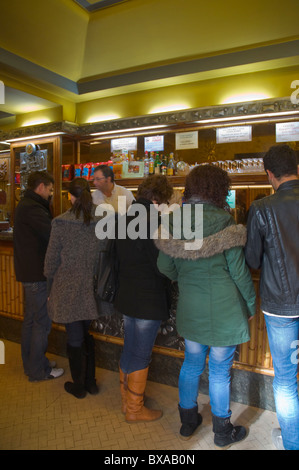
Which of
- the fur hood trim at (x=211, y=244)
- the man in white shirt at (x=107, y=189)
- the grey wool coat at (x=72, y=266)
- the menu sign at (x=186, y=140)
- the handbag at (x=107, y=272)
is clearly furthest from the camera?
the menu sign at (x=186, y=140)

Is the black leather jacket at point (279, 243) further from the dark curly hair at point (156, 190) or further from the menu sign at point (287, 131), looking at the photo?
the menu sign at point (287, 131)

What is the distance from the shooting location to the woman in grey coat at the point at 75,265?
2.38 metres

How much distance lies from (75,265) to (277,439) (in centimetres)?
171

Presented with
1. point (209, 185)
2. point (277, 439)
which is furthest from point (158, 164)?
point (277, 439)

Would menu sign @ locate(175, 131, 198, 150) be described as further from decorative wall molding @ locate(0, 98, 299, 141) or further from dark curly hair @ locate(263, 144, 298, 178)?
dark curly hair @ locate(263, 144, 298, 178)

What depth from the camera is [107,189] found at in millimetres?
3441

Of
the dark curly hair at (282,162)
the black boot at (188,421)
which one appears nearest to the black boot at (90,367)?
the black boot at (188,421)

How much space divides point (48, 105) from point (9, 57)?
1209 millimetres

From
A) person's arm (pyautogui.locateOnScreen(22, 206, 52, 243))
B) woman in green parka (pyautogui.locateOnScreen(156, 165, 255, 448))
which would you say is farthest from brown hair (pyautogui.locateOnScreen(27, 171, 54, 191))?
woman in green parka (pyautogui.locateOnScreen(156, 165, 255, 448))

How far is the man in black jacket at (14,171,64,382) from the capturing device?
2.77 metres

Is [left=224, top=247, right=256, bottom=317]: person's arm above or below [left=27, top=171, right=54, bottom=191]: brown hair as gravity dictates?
below

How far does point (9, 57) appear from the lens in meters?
3.58

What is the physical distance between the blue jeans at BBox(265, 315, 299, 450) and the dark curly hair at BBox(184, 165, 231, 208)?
0.74 m

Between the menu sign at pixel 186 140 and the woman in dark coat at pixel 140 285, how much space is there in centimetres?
209
